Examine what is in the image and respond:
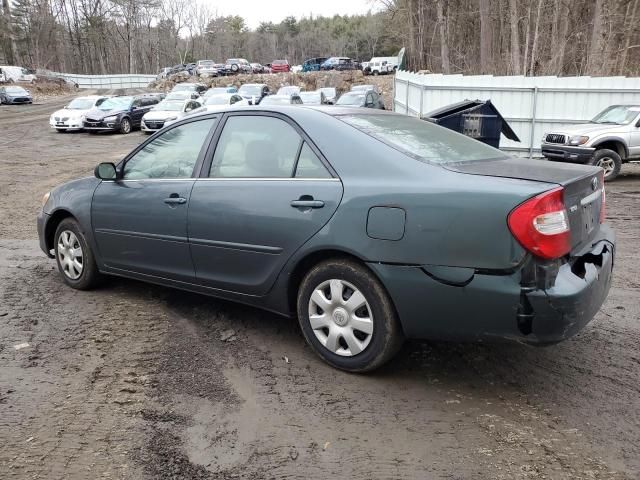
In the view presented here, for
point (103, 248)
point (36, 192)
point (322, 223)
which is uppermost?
point (322, 223)

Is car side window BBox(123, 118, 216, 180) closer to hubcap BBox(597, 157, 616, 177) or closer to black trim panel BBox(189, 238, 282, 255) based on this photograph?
black trim panel BBox(189, 238, 282, 255)

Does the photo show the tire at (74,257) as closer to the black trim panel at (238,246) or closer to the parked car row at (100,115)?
the black trim panel at (238,246)

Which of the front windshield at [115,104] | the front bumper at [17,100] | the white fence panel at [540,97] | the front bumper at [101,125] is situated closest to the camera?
the white fence panel at [540,97]

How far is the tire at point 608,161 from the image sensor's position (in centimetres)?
1202

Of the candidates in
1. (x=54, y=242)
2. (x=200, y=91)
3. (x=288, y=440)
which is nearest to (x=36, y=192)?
(x=54, y=242)

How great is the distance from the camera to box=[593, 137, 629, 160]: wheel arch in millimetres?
12016

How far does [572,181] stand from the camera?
3176 millimetres

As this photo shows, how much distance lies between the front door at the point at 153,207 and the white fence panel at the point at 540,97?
40.3 ft

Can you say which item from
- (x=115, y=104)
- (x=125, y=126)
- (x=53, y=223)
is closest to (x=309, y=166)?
(x=53, y=223)

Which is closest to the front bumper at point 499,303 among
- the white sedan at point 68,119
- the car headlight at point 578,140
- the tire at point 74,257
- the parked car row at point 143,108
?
the tire at point 74,257

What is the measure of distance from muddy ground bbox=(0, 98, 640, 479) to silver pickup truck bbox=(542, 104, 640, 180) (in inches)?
312

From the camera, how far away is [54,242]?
5430 millimetres

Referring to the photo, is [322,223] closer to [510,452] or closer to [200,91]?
[510,452]

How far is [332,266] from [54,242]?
128 inches
